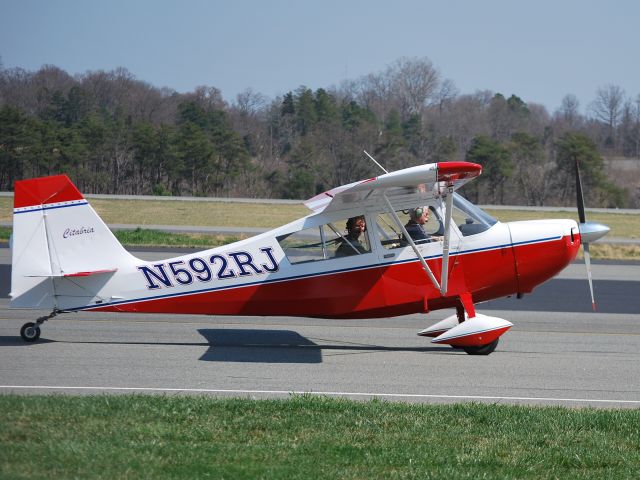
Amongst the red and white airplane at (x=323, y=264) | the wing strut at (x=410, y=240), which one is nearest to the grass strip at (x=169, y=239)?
the red and white airplane at (x=323, y=264)

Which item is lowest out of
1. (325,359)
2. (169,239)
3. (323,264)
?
(325,359)

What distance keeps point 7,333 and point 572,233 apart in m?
8.21

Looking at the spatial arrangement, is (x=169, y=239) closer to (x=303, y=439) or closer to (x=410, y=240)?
(x=410, y=240)

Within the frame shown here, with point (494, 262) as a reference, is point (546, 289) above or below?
below

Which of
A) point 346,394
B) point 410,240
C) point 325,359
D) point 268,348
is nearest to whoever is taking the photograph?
point 346,394

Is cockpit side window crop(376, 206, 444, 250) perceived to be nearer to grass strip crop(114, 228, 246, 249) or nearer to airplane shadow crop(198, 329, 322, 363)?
airplane shadow crop(198, 329, 322, 363)

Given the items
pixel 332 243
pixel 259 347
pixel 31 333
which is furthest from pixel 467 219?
pixel 31 333

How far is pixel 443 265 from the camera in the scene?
458 inches

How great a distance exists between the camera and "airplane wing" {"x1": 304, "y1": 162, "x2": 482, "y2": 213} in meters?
10.6

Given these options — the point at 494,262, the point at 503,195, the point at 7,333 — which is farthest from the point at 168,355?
the point at 503,195

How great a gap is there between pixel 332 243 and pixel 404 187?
1.26 metres

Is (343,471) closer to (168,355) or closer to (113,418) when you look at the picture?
(113,418)

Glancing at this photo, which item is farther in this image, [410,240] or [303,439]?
[410,240]

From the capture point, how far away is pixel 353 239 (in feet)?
39.2
